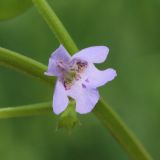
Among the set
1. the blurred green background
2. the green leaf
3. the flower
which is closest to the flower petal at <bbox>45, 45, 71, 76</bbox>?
the flower

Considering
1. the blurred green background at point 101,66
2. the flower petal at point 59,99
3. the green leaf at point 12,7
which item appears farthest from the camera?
the blurred green background at point 101,66

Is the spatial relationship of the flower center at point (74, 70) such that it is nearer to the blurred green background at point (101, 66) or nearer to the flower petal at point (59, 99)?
the flower petal at point (59, 99)

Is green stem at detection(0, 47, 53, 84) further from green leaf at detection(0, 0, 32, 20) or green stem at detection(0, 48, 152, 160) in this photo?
green leaf at detection(0, 0, 32, 20)

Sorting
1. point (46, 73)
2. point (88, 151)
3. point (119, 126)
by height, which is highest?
point (46, 73)

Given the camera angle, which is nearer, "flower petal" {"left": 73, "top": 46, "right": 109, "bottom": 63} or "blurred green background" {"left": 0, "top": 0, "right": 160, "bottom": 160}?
"flower petal" {"left": 73, "top": 46, "right": 109, "bottom": 63}

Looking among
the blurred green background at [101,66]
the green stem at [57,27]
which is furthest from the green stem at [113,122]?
the blurred green background at [101,66]

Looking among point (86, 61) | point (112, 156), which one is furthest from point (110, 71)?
point (112, 156)

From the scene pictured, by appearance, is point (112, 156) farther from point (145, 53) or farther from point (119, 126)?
point (119, 126)
